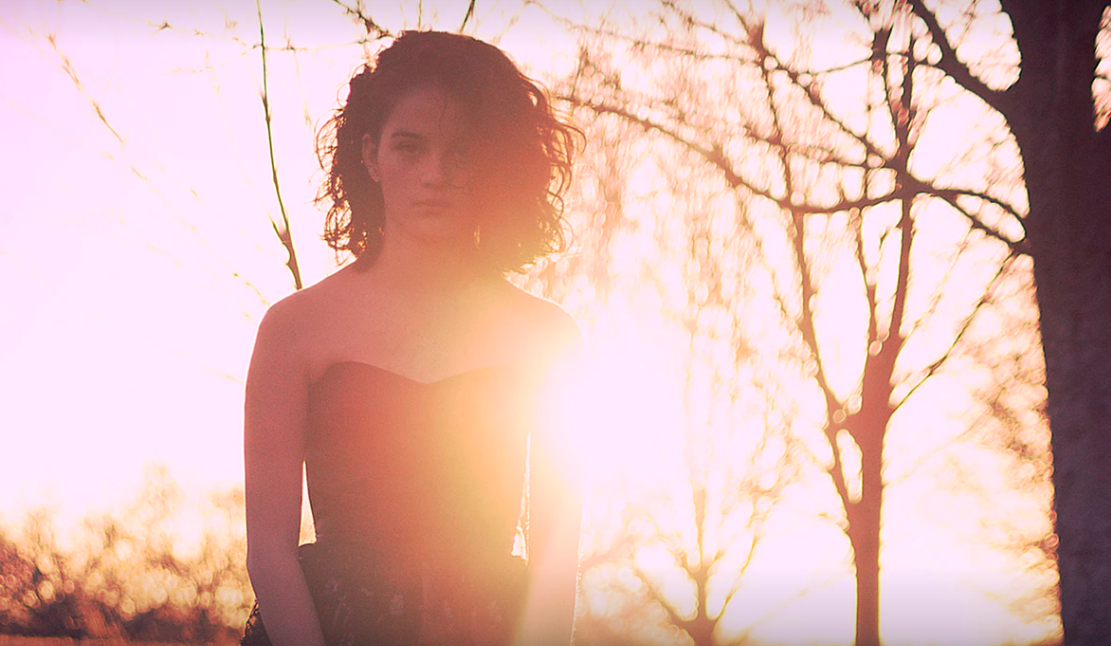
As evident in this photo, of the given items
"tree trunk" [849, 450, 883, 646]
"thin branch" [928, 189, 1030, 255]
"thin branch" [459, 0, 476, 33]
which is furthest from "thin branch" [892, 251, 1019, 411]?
"thin branch" [459, 0, 476, 33]

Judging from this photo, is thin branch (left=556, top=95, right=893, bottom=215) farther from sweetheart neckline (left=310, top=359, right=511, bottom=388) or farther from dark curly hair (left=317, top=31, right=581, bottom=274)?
sweetheart neckline (left=310, top=359, right=511, bottom=388)

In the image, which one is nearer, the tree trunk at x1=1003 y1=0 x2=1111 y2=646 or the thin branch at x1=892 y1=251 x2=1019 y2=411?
the tree trunk at x1=1003 y1=0 x2=1111 y2=646

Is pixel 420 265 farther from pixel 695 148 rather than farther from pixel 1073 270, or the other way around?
pixel 695 148

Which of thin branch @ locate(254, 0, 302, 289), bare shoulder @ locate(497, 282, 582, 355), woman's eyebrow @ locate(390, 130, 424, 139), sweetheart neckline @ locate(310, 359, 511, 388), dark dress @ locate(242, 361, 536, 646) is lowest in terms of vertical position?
dark dress @ locate(242, 361, 536, 646)

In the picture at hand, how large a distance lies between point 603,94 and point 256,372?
→ 4700 mm

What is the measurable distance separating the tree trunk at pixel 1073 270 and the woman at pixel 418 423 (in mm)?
2800

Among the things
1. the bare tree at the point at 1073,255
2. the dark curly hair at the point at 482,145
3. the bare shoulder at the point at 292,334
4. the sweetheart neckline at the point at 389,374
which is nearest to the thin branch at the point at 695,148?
the bare tree at the point at 1073,255

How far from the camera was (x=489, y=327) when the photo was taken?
2371 mm

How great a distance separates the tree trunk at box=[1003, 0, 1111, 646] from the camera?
148 inches

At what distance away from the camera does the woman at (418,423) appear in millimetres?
2184

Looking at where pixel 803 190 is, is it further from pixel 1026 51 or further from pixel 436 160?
pixel 436 160

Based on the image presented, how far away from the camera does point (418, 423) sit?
2.25m

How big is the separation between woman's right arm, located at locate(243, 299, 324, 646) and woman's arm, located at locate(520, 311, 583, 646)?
1.95 feet

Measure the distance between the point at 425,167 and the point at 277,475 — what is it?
3.08ft
